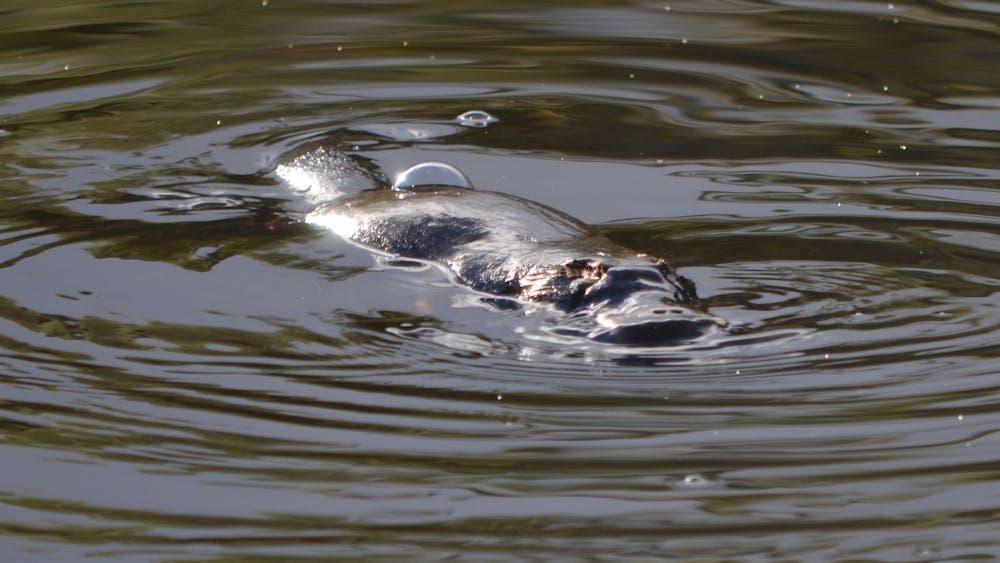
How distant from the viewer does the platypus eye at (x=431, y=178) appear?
5.51m

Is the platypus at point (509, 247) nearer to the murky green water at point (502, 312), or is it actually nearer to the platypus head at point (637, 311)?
the platypus head at point (637, 311)

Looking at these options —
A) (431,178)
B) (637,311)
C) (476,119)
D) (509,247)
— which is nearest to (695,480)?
(637,311)

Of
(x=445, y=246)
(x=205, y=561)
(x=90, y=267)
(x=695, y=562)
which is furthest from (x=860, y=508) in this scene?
(x=90, y=267)

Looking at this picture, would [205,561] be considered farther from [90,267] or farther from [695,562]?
[90,267]

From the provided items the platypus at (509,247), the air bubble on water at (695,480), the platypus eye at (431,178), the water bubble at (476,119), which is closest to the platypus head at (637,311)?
the platypus at (509,247)

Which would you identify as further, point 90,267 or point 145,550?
point 90,267

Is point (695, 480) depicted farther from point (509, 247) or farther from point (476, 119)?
point (476, 119)

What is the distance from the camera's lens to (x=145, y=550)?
283cm

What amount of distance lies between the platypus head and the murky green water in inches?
3.7

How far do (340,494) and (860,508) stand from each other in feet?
3.23

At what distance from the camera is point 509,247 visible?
14.8 ft

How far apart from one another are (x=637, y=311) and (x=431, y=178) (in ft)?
5.75

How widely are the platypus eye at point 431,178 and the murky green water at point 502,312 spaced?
22cm

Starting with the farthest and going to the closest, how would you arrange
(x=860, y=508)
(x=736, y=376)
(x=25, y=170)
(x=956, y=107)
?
(x=956, y=107) < (x=25, y=170) < (x=736, y=376) < (x=860, y=508)
